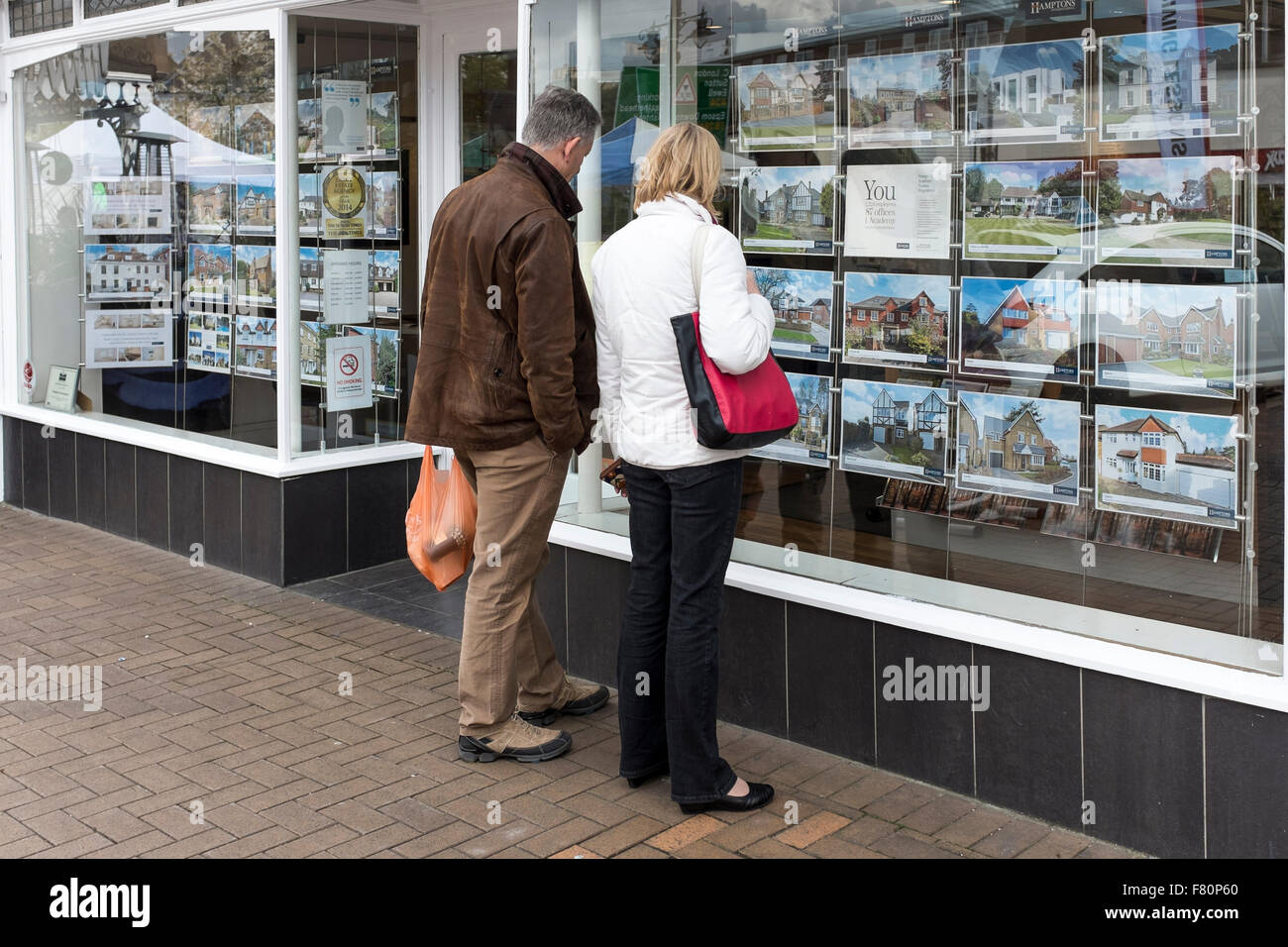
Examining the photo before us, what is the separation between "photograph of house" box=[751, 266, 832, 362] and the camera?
5047 millimetres

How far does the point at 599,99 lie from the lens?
565cm

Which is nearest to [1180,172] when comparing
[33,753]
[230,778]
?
[230,778]

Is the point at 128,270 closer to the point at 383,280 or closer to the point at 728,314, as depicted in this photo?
the point at 383,280

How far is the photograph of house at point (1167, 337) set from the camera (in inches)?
158

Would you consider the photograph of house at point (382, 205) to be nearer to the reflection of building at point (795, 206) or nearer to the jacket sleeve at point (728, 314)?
the reflection of building at point (795, 206)

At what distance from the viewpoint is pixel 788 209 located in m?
5.11

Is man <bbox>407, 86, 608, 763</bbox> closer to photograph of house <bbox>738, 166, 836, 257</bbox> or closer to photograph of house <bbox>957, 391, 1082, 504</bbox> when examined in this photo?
photograph of house <bbox>738, 166, 836, 257</bbox>

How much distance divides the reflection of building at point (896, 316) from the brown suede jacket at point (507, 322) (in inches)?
40.0

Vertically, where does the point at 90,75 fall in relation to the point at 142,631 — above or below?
above

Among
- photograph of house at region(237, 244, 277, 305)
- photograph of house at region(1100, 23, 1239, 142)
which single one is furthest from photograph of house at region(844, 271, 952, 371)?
photograph of house at region(237, 244, 277, 305)

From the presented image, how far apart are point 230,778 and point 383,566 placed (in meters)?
2.96

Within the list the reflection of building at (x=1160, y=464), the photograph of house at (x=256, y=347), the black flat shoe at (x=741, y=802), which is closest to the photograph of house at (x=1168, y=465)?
the reflection of building at (x=1160, y=464)

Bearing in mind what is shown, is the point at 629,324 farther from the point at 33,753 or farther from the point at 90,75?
the point at 90,75

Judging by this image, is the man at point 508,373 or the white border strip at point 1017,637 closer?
the white border strip at point 1017,637
